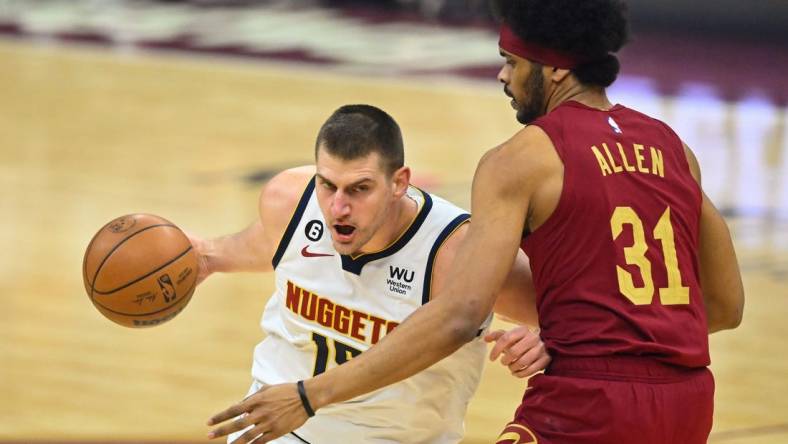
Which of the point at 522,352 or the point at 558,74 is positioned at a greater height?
the point at 558,74

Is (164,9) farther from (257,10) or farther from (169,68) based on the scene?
(169,68)

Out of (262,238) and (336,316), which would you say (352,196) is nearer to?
(336,316)

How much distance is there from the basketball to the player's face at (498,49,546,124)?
149cm

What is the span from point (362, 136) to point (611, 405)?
1170 millimetres

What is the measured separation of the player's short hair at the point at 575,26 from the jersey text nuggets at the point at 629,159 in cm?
26

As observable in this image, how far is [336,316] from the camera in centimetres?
448

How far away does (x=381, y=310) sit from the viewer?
4414 millimetres

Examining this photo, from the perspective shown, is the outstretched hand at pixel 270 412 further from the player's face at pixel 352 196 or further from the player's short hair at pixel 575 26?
the player's short hair at pixel 575 26

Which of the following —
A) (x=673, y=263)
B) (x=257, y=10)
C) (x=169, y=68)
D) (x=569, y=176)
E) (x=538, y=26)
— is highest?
(x=257, y=10)

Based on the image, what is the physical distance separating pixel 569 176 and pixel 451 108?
11.3 m

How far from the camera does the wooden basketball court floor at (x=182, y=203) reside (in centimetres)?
701

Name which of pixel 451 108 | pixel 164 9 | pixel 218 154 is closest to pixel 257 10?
pixel 164 9

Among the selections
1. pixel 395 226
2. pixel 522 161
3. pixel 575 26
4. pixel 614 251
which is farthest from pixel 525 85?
pixel 395 226

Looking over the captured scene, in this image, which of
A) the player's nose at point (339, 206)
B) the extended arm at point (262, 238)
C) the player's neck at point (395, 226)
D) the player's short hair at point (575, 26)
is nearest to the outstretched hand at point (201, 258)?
the extended arm at point (262, 238)
